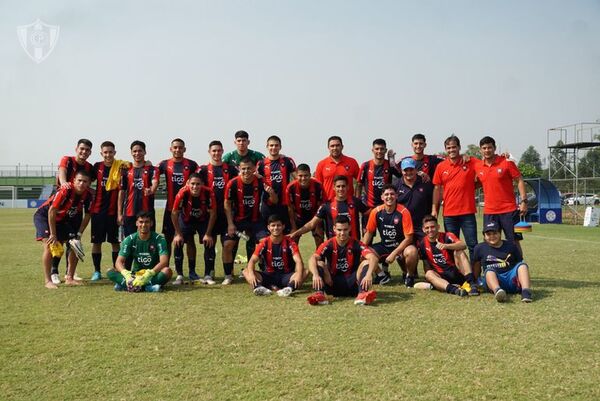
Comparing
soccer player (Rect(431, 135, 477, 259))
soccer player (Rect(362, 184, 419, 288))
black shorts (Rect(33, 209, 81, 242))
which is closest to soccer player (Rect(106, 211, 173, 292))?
black shorts (Rect(33, 209, 81, 242))

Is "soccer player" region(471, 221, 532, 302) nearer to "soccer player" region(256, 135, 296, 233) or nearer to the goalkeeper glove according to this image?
"soccer player" region(256, 135, 296, 233)

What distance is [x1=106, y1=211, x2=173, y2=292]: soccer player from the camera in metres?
6.48

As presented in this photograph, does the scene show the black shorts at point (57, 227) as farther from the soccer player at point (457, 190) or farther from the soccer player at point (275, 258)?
the soccer player at point (457, 190)

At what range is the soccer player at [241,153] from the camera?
7844 millimetres

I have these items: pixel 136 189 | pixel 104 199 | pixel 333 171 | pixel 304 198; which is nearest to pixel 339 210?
pixel 304 198

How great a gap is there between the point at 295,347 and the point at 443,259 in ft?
10.5

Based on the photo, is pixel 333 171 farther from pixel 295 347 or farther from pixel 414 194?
pixel 295 347

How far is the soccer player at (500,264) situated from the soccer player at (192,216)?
12.0 feet

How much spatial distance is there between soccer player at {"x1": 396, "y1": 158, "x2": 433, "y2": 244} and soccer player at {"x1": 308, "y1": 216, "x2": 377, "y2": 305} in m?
1.26

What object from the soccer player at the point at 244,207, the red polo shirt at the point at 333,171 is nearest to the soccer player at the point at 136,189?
the soccer player at the point at 244,207

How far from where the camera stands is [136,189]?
7730 millimetres

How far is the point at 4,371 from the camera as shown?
11.5 feet

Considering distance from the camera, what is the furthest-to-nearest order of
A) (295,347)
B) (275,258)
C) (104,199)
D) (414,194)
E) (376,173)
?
(104,199)
(376,173)
(414,194)
(275,258)
(295,347)

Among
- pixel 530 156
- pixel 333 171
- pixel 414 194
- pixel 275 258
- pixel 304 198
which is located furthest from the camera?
pixel 530 156
